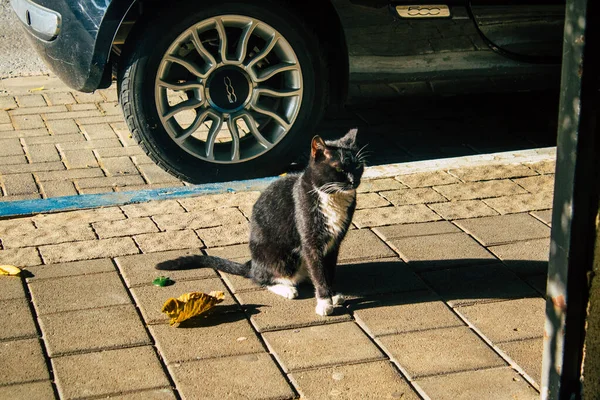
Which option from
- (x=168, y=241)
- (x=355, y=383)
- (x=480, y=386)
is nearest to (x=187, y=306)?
(x=355, y=383)

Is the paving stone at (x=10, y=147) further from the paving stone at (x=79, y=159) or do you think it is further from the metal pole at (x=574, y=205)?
the metal pole at (x=574, y=205)

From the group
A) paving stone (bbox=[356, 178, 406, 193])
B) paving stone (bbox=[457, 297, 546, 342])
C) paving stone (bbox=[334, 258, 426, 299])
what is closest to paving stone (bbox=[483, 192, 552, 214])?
paving stone (bbox=[356, 178, 406, 193])

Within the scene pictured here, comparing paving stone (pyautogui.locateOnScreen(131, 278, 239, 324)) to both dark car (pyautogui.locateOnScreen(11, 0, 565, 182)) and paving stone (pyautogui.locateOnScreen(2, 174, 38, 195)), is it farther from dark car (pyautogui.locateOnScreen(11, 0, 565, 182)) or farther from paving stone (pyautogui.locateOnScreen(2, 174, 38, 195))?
paving stone (pyautogui.locateOnScreen(2, 174, 38, 195))

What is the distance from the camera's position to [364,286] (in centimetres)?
413

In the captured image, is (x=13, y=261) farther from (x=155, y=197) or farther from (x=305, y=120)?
(x=305, y=120)

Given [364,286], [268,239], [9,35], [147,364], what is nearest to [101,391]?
[147,364]

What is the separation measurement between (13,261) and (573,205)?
110 inches

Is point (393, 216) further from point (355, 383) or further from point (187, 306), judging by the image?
point (355, 383)

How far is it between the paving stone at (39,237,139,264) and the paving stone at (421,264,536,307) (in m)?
1.48

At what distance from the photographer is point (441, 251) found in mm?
4500

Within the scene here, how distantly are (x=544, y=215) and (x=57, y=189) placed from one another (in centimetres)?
284

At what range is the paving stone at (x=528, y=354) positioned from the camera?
3334mm

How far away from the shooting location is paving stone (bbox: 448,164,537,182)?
5531mm

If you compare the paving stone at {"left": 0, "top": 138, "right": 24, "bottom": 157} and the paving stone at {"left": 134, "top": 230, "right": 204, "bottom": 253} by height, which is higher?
the paving stone at {"left": 134, "top": 230, "right": 204, "bottom": 253}
